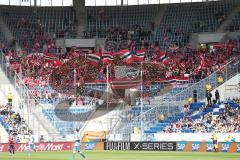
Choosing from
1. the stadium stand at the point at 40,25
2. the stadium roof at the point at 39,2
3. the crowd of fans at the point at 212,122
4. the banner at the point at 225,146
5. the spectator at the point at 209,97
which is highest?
the stadium roof at the point at 39,2

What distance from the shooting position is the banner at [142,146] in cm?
6159

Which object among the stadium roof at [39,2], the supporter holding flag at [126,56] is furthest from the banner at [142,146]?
the stadium roof at [39,2]

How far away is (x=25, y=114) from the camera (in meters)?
68.4

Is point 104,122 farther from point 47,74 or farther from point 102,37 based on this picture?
point 102,37

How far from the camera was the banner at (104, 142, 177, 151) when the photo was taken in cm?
6159

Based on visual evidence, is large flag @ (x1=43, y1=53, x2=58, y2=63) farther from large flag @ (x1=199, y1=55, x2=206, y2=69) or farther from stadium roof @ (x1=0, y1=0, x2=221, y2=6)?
large flag @ (x1=199, y1=55, x2=206, y2=69)

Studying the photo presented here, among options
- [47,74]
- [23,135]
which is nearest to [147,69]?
[47,74]

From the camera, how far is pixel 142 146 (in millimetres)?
63031

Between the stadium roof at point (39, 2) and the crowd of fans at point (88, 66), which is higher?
the stadium roof at point (39, 2)

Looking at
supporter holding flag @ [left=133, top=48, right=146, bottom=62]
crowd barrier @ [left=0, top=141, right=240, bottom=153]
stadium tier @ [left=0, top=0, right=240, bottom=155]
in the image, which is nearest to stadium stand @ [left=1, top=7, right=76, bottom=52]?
stadium tier @ [left=0, top=0, right=240, bottom=155]

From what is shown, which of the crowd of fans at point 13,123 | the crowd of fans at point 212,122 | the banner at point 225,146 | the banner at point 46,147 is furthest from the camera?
the crowd of fans at point 13,123

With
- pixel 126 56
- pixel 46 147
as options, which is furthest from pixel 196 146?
pixel 126 56

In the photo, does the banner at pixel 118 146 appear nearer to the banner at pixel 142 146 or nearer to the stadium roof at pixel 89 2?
the banner at pixel 142 146

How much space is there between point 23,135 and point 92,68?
13.1 metres
